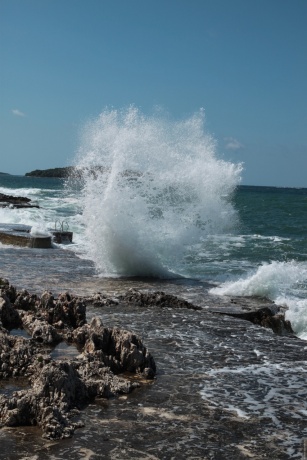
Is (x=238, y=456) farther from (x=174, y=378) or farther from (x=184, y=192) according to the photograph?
(x=184, y=192)

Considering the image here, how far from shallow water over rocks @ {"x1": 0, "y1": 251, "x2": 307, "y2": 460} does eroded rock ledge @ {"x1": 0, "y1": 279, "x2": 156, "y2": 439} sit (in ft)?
0.56

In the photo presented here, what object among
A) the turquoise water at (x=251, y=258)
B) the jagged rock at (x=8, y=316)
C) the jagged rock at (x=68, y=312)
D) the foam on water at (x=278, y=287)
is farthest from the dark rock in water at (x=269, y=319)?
the jagged rock at (x=8, y=316)

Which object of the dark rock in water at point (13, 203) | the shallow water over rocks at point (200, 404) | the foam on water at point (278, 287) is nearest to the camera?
the shallow water over rocks at point (200, 404)

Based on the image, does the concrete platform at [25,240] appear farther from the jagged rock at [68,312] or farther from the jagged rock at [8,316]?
the jagged rock at [8,316]

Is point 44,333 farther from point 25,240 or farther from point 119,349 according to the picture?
point 25,240

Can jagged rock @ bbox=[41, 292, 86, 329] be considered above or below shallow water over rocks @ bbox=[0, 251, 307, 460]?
above

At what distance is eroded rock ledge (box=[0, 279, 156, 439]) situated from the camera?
6117 mm

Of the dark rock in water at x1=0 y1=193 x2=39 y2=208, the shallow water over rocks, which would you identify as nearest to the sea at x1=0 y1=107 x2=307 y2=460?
the shallow water over rocks

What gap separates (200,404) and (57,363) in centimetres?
162

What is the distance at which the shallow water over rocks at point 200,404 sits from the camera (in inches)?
224

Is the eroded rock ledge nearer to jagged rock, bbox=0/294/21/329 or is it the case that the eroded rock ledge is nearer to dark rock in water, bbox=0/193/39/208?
jagged rock, bbox=0/294/21/329

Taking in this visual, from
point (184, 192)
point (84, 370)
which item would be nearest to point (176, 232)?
point (184, 192)

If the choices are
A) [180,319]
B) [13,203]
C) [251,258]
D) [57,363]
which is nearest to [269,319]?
[180,319]

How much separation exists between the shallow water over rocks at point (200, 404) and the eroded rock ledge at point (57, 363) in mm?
172
